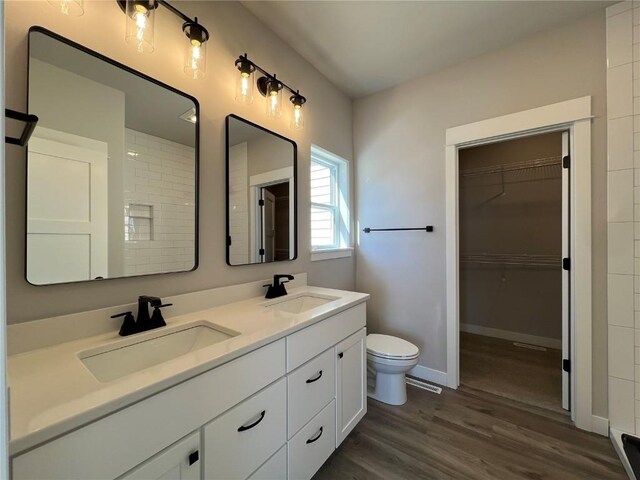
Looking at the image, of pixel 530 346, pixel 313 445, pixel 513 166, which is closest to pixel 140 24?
pixel 313 445

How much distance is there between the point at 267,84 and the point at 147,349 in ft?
5.27

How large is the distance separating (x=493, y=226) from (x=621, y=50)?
80.6 inches

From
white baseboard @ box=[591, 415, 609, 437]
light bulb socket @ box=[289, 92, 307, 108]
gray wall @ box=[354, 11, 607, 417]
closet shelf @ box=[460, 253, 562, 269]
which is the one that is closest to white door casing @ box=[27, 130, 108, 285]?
light bulb socket @ box=[289, 92, 307, 108]

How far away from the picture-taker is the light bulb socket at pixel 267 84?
1.69 metres

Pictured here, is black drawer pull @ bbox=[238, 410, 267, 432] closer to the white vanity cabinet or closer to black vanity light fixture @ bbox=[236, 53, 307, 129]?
the white vanity cabinet

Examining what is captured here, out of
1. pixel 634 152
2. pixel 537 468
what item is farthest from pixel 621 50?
pixel 537 468

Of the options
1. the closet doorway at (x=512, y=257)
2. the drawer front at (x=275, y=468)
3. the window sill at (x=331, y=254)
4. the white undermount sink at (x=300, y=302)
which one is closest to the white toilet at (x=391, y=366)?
the white undermount sink at (x=300, y=302)

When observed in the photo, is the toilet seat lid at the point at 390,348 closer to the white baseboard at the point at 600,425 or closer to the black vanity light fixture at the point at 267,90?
the white baseboard at the point at 600,425

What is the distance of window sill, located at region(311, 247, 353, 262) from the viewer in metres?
2.17

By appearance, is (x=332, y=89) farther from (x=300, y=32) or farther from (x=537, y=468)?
(x=537, y=468)

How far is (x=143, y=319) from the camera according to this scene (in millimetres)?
1069

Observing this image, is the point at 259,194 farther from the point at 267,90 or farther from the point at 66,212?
the point at 66,212

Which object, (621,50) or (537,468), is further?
(621,50)

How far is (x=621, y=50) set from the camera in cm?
157
